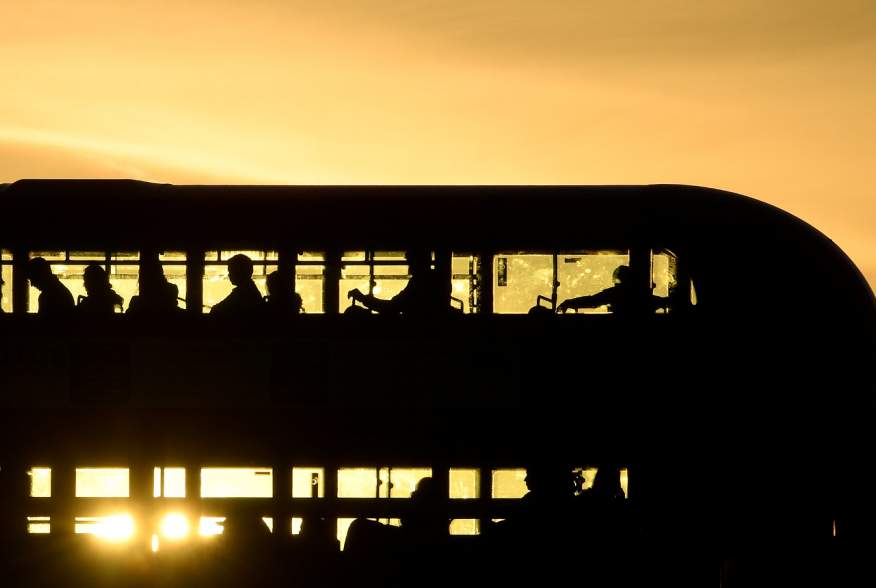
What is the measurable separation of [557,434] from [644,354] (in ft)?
2.48

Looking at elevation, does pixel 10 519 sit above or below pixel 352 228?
below

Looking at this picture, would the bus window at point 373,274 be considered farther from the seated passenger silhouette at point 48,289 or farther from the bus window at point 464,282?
the seated passenger silhouette at point 48,289

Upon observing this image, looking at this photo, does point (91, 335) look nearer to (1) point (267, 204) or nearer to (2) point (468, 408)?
(1) point (267, 204)

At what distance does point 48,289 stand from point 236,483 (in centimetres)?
171

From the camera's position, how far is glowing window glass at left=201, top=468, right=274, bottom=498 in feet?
20.9

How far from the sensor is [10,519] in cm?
642

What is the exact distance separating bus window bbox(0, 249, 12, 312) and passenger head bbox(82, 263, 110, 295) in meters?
0.47

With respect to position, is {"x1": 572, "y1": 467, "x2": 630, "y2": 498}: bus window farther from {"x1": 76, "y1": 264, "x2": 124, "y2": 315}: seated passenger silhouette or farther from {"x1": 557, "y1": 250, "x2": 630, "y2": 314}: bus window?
{"x1": 76, "y1": 264, "x2": 124, "y2": 315}: seated passenger silhouette

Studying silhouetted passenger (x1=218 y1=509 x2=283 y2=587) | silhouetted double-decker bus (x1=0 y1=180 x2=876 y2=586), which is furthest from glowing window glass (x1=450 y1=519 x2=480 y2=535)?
silhouetted passenger (x1=218 y1=509 x2=283 y2=587)

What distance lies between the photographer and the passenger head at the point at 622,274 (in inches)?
253

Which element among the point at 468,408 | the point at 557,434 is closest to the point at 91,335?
the point at 468,408

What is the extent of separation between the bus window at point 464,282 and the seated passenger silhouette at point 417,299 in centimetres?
6

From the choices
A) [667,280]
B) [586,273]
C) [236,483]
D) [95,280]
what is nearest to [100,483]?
[236,483]

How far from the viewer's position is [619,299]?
21.0 ft
